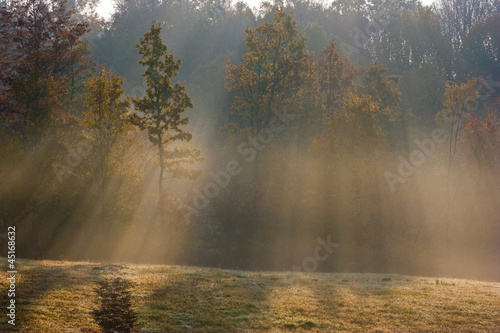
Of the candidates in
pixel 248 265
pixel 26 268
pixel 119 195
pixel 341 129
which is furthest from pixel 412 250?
pixel 26 268

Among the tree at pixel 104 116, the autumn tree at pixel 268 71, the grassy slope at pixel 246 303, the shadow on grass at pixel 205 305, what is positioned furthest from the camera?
the autumn tree at pixel 268 71

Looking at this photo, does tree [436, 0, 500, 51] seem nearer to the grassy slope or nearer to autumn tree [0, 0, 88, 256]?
autumn tree [0, 0, 88, 256]

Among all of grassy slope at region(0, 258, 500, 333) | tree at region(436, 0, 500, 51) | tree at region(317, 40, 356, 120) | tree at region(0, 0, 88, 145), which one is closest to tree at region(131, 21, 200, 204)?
tree at region(0, 0, 88, 145)

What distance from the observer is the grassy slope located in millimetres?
16438

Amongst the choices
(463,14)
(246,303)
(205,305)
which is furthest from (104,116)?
(463,14)

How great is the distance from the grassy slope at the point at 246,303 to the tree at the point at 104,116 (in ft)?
57.2

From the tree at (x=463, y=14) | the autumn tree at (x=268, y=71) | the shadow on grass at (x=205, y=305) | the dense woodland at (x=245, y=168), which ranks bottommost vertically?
the shadow on grass at (x=205, y=305)

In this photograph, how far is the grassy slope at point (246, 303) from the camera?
16.4 meters

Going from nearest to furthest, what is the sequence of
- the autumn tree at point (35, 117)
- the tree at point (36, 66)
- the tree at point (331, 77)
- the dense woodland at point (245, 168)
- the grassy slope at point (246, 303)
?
the grassy slope at point (246, 303) < the autumn tree at point (35, 117) < the dense woodland at point (245, 168) < the tree at point (36, 66) < the tree at point (331, 77)

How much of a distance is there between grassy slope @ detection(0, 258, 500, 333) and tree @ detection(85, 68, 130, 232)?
17.4 metres

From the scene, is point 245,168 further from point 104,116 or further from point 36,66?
point 36,66

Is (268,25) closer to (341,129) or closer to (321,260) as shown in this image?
(341,129)

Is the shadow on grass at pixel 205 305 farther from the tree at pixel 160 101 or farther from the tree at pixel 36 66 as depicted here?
the tree at pixel 36 66

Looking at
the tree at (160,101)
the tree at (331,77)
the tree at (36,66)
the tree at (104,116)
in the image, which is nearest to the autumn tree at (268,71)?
the tree at (331,77)
